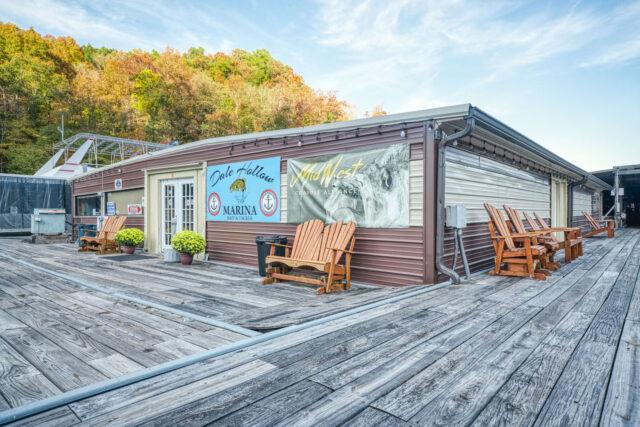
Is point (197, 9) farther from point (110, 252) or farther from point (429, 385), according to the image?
point (429, 385)

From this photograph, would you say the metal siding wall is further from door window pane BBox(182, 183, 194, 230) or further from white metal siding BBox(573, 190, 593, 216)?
white metal siding BBox(573, 190, 593, 216)

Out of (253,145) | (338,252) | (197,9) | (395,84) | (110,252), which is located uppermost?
(197,9)

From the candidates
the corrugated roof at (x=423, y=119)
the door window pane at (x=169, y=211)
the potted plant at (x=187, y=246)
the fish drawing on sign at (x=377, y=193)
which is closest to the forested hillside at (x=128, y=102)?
the door window pane at (x=169, y=211)

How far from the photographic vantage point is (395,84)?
23.6 metres

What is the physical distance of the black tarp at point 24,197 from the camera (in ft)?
45.4

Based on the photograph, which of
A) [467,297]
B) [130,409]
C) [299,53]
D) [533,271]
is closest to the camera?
[130,409]

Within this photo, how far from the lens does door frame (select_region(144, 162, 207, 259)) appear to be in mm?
7418

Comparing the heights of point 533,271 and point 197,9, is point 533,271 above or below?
below

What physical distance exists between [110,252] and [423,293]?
26.4 ft

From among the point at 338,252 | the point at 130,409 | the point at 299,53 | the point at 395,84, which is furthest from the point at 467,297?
the point at 299,53

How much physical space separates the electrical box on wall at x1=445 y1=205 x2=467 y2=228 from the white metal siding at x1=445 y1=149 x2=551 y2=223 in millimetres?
191

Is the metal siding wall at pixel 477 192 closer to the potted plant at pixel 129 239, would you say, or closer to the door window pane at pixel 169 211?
the door window pane at pixel 169 211

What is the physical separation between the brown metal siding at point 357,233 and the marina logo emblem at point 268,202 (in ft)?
0.79

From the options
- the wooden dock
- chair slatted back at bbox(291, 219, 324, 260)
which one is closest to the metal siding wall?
chair slatted back at bbox(291, 219, 324, 260)
